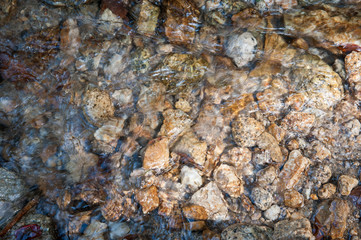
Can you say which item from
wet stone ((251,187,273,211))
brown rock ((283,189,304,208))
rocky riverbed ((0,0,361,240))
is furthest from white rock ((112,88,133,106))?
brown rock ((283,189,304,208))

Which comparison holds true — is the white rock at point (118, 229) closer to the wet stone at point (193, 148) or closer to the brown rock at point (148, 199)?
the brown rock at point (148, 199)

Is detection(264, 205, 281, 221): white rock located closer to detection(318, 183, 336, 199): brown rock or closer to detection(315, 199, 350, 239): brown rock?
detection(315, 199, 350, 239): brown rock

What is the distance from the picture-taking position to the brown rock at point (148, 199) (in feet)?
8.98

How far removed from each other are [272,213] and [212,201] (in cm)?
72

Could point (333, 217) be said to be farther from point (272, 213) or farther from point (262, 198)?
point (262, 198)

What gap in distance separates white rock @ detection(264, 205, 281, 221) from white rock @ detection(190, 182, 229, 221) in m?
0.48

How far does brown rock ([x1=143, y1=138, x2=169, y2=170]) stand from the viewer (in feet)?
9.44

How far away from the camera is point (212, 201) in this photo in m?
2.68

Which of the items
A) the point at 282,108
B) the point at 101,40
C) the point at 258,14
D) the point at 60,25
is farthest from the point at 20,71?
the point at 282,108

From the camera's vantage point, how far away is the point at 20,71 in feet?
11.5

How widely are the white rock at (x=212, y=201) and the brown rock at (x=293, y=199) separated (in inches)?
29.4

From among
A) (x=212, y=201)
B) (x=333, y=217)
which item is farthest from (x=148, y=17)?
(x=333, y=217)

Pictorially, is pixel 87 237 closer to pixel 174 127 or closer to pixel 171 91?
pixel 174 127

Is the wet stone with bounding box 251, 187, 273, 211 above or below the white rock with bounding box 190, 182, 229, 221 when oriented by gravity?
above
